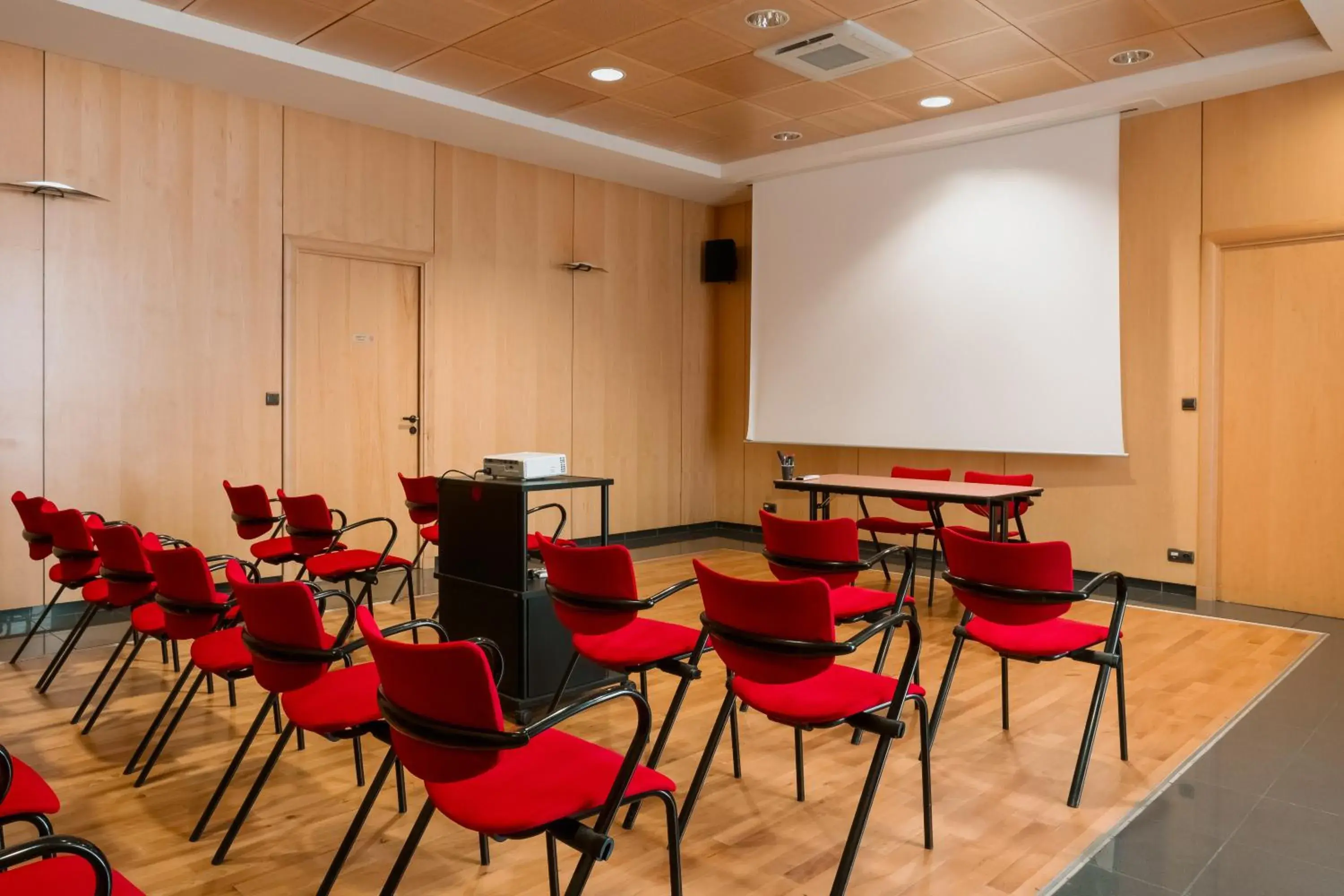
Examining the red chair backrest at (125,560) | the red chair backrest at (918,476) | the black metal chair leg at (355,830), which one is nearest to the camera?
the black metal chair leg at (355,830)

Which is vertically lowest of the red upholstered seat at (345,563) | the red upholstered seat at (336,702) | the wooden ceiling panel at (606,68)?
the red upholstered seat at (336,702)

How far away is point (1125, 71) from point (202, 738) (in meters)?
6.59

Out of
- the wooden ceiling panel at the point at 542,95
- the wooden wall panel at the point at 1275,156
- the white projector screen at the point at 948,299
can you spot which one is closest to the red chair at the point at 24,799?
the wooden ceiling panel at the point at 542,95

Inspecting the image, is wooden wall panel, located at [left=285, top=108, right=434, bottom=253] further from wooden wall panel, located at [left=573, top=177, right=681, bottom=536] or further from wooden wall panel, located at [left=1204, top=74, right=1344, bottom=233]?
wooden wall panel, located at [left=1204, top=74, right=1344, bottom=233]

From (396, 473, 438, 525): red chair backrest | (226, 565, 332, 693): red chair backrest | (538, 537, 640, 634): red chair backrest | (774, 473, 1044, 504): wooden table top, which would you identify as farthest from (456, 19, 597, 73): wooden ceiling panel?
(226, 565, 332, 693): red chair backrest

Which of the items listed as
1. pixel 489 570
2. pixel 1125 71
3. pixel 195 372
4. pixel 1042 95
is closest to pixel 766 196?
pixel 1042 95

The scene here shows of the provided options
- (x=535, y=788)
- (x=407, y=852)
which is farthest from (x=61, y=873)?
(x=535, y=788)

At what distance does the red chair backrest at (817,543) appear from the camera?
3773 mm

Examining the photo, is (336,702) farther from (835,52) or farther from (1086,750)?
(835,52)

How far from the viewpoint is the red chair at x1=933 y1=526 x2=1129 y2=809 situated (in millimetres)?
3102

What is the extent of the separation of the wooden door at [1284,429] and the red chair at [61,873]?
22.4 feet

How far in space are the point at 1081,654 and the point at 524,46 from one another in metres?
4.71

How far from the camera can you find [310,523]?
498 cm

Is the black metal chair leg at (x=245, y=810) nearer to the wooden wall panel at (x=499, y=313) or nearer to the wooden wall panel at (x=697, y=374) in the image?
the wooden wall panel at (x=499, y=313)
